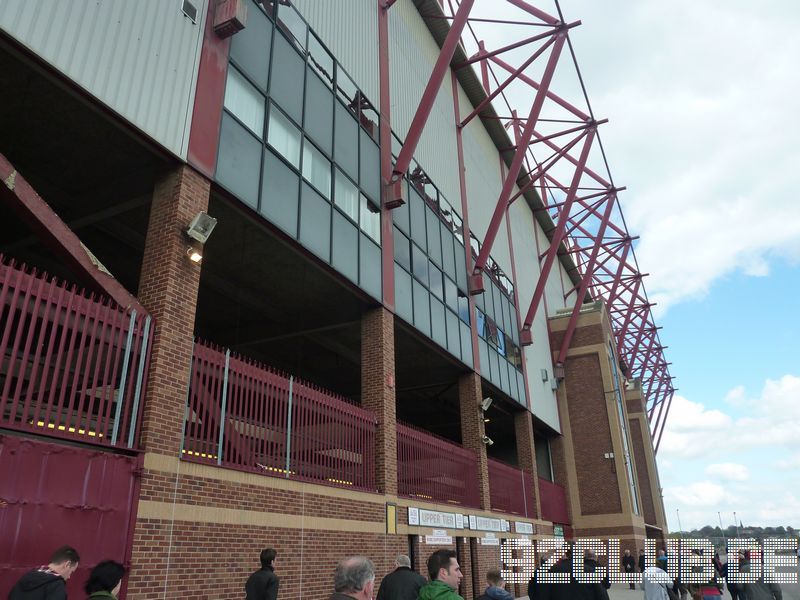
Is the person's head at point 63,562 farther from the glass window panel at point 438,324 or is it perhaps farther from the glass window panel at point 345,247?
the glass window panel at point 438,324

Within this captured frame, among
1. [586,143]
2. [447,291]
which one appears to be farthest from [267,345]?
[586,143]

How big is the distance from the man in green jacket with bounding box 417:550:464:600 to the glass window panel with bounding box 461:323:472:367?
14.3 m

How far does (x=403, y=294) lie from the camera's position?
15508 mm

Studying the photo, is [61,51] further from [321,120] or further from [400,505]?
[400,505]

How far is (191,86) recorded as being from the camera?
9.40m

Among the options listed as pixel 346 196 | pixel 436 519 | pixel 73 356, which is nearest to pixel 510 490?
pixel 436 519

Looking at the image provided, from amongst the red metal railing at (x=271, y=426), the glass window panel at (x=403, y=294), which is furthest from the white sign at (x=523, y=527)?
the red metal railing at (x=271, y=426)

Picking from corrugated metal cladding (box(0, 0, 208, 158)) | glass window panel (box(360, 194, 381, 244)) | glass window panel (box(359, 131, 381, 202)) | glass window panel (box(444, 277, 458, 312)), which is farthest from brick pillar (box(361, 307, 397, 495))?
corrugated metal cladding (box(0, 0, 208, 158))

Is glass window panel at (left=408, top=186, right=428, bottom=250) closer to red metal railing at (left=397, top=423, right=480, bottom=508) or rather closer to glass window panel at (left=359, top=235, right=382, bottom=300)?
glass window panel at (left=359, top=235, right=382, bottom=300)

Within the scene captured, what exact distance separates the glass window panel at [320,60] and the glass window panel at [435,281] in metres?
6.07

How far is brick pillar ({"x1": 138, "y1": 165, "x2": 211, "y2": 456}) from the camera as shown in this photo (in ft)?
25.6

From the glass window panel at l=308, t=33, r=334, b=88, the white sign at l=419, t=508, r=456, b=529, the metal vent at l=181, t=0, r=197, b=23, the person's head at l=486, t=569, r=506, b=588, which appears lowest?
the person's head at l=486, t=569, r=506, b=588

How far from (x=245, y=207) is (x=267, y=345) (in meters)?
8.42

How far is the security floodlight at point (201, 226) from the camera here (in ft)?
28.3
